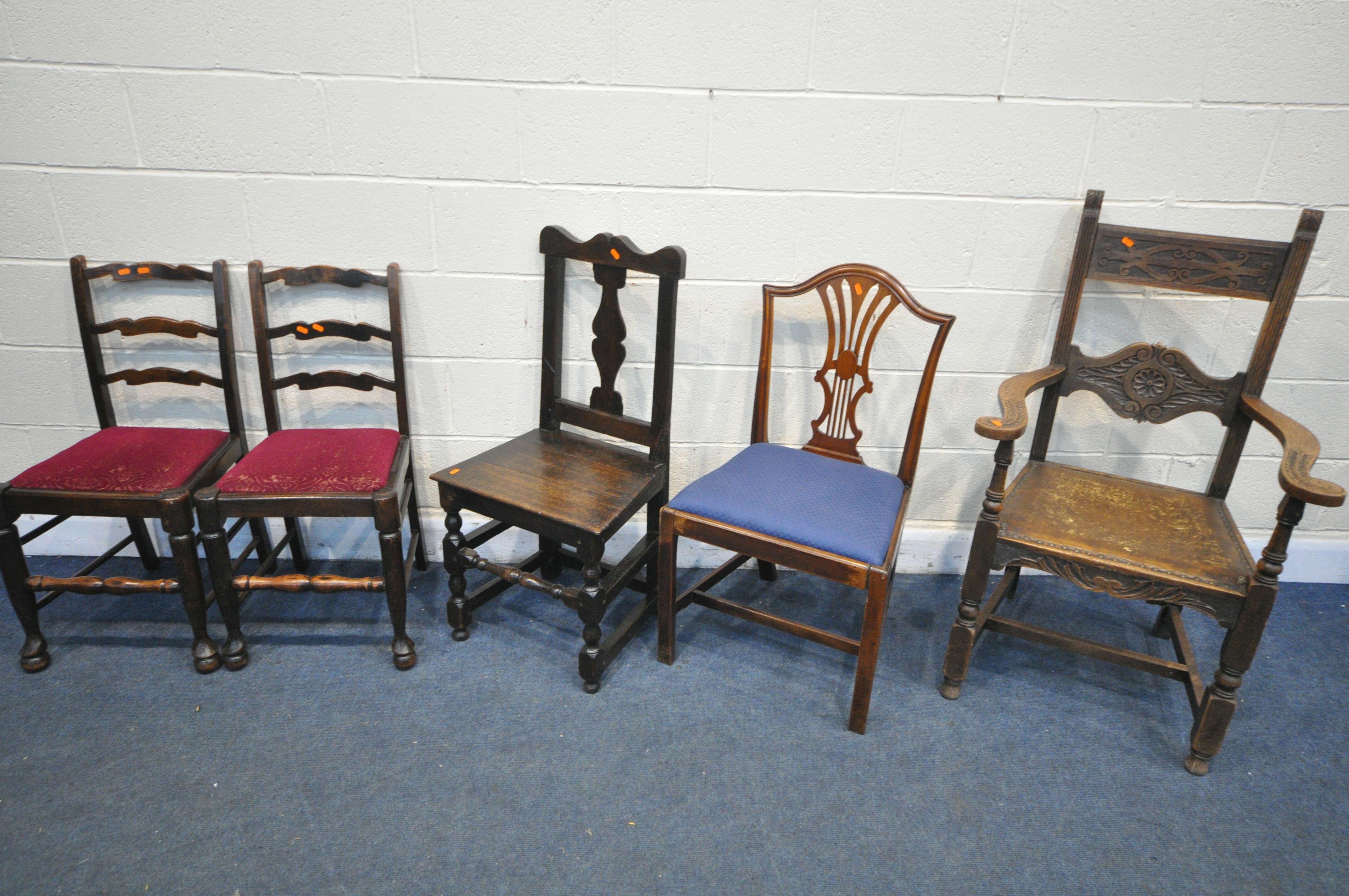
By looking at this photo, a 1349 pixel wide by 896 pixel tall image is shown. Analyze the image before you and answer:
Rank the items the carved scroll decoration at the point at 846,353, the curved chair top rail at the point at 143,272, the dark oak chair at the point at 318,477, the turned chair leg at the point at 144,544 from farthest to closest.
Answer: the turned chair leg at the point at 144,544 → the curved chair top rail at the point at 143,272 → the carved scroll decoration at the point at 846,353 → the dark oak chair at the point at 318,477

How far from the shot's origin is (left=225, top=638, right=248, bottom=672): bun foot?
78.2 inches

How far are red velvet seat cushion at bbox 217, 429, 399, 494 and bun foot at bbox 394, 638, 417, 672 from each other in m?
0.43

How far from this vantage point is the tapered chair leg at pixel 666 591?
185 cm

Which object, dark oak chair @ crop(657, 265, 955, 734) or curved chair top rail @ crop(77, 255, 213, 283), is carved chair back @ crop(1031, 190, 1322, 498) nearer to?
dark oak chair @ crop(657, 265, 955, 734)

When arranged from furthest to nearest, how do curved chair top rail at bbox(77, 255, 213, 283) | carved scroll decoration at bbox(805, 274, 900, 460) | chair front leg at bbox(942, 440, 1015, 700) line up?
curved chair top rail at bbox(77, 255, 213, 283) < carved scroll decoration at bbox(805, 274, 900, 460) < chair front leg at bbox(942, 440, 1015, 700)

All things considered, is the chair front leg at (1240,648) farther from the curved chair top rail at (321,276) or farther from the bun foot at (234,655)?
the bun foot at (234,655)

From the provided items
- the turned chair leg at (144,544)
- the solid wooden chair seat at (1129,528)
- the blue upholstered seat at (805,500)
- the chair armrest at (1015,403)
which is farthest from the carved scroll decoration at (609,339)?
the turned chair leg at (144,544)

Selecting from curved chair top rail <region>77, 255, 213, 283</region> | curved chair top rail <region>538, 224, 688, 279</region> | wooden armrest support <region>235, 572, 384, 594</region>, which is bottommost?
wooden armrest support <region>235, 572, 384, 594</region>

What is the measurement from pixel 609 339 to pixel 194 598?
3.99ft

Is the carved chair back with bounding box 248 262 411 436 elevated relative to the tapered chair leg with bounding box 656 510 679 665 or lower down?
elevated

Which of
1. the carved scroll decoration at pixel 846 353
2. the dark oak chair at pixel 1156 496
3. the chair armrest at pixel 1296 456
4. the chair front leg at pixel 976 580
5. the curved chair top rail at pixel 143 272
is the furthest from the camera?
the curved chair top rail at pixel 143 272

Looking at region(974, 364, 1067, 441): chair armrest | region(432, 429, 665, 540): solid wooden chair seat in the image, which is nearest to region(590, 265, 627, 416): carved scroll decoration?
region(432, 429, 665, 540): solid wooden chair seat

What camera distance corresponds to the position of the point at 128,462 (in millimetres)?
1943

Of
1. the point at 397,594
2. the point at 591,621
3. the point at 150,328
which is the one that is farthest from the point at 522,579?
the point at 150,328
